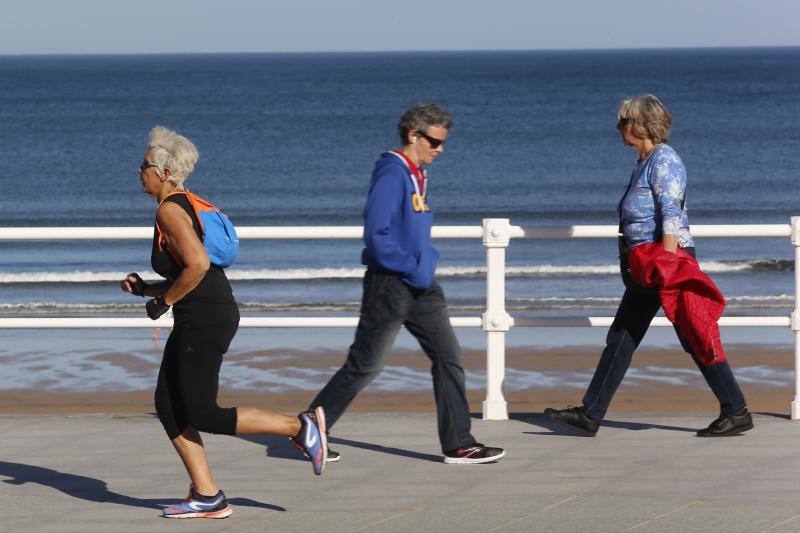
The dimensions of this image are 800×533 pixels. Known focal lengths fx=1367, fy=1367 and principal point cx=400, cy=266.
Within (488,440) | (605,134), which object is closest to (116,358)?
(488,440)

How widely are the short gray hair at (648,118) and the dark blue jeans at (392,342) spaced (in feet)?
3.85

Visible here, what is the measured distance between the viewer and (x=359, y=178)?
41.2 m

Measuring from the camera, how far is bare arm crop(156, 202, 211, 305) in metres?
4.80

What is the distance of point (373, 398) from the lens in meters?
9.19

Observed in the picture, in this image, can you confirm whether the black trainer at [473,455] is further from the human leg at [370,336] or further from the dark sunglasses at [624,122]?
the dark sunglasses at [624,122]

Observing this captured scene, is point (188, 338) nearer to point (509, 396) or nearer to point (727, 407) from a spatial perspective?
point (727, 407)

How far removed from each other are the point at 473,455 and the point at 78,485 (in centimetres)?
164

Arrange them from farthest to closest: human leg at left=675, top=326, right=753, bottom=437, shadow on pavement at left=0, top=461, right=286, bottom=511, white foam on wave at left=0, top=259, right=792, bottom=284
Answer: white foam on wave at left=0, top=259, right=792, bottom=284 < human leg at left=675, top=326, right=753, bottom=437 < shadow on pavement at left=0, top=461, right=286, bottom=511

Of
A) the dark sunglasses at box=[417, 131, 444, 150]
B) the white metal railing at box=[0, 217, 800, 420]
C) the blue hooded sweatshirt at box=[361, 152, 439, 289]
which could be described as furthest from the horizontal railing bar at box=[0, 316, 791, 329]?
the dark sunglasses at box=[417, 131, 444, 150]

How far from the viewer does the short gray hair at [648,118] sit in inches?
235

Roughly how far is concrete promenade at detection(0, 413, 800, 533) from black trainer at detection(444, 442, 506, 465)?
0.15ft

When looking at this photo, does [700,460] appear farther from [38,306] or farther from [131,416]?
[38,306]

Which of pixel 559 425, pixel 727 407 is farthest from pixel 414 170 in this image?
pixel 727 407

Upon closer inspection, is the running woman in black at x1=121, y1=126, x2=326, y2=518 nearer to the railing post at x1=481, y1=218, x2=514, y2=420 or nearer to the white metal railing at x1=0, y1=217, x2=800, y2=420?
the white metal railing at x1=0, y1=217, x2=800, y2=420
